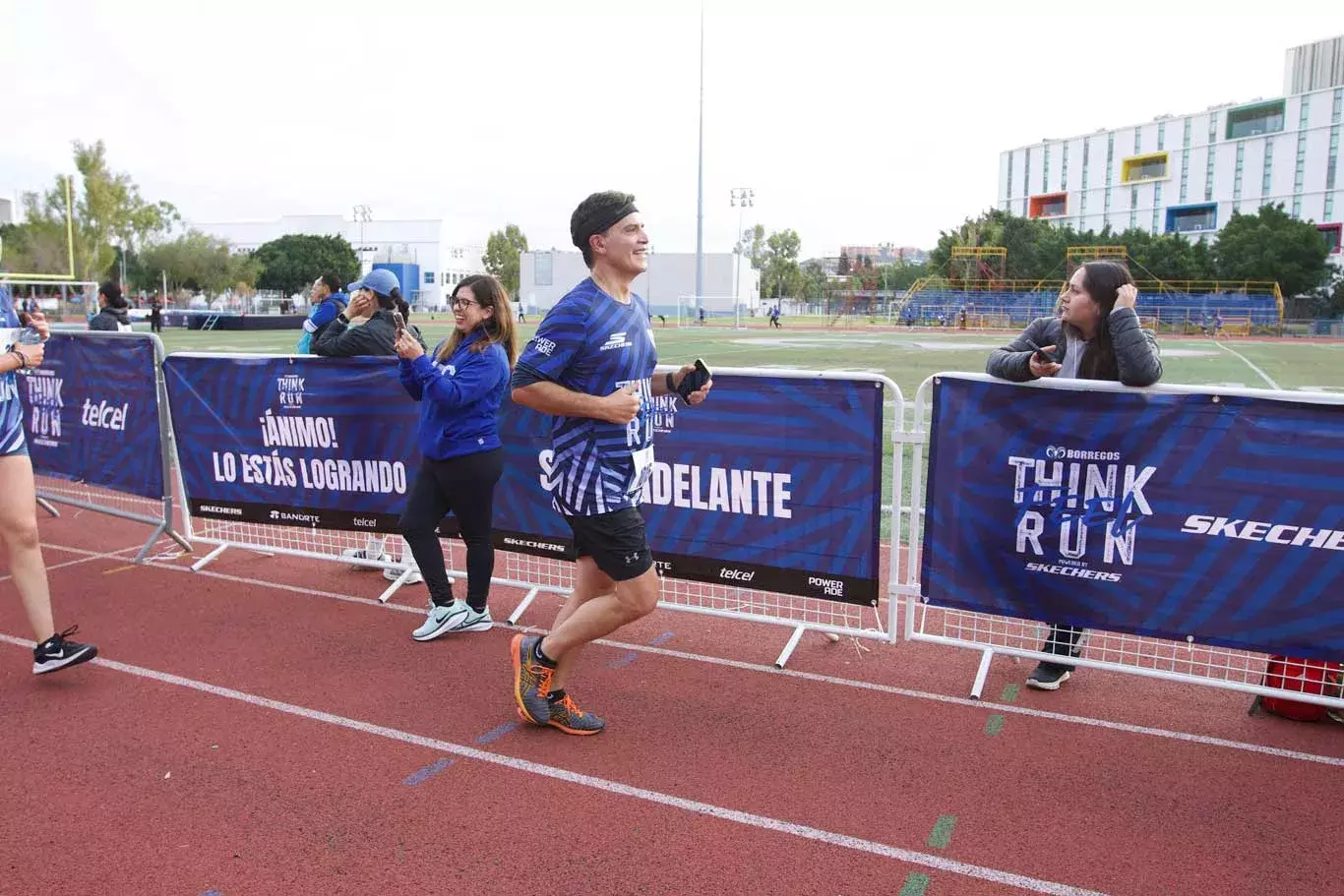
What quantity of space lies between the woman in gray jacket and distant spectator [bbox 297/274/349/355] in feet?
14.6

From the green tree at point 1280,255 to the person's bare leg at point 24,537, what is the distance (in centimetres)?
7112

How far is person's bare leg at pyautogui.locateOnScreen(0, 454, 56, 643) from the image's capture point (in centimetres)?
464

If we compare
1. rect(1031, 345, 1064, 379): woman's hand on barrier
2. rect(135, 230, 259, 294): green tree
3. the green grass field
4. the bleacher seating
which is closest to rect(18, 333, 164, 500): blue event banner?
rect(1031, 345, 1064, 379): woman's hand on barrier

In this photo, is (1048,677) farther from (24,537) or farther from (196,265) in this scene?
(196,265)

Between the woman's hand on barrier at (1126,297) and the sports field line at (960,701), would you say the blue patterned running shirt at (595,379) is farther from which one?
the woman's hand on barrier at (1126,297)

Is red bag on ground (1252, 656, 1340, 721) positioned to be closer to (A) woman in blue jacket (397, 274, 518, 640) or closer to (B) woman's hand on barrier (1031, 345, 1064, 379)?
(B) woman's hand on barrier (1031, 345, 1064, 379)

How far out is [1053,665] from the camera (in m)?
4.78

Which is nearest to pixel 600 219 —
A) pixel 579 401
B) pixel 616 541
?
pixel 579 401

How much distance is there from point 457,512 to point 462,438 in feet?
1.50

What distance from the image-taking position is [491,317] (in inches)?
203

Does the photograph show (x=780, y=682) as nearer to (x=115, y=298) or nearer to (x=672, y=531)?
(x=672, y=531)

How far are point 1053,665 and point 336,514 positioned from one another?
14.9 feet

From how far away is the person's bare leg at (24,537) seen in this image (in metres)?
4.64

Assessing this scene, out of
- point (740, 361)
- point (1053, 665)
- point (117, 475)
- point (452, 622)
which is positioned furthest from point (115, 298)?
point (740, 361)
